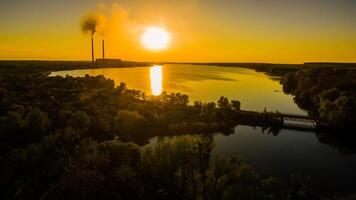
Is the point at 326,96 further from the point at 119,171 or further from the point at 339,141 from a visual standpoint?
the point at 119,171

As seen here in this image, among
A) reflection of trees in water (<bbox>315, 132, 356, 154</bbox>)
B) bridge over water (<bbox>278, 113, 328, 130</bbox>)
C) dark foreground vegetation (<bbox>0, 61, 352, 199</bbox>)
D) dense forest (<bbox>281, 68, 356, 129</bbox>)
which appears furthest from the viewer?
bridge over water (<bbox>278, 113, 328, 130</bbox>)

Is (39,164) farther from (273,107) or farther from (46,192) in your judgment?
(273,107)

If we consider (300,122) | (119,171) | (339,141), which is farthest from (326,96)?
(119,171)

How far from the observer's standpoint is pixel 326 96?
78.3 m

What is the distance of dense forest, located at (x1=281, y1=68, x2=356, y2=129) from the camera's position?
61.7m

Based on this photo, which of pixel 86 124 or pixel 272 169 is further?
pixel 86 124

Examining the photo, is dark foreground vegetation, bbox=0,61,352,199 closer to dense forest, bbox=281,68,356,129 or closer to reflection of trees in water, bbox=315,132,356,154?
reflection of trees in water, bbox=315,132,356,154

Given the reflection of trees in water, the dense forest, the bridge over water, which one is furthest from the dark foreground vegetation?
the dense forest

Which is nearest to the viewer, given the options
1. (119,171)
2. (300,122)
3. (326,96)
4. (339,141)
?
(119,171)

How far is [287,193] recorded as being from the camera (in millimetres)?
29219

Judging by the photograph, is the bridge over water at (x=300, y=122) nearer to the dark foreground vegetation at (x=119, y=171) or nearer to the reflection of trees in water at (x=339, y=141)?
the reflection of trees in water at (x=339, y=141)

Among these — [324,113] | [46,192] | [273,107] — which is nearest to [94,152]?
[46,192]

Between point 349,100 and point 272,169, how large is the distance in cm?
3351

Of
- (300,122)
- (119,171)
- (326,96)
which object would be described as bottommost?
(300,122)
